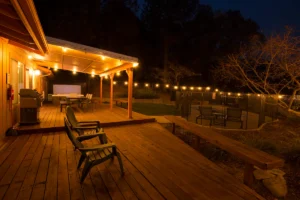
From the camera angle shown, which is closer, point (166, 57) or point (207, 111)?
point (207, 111)

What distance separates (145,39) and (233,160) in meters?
21.8

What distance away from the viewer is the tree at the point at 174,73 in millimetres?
20303

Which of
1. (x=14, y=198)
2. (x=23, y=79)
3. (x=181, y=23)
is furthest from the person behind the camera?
(x=181, y=23)

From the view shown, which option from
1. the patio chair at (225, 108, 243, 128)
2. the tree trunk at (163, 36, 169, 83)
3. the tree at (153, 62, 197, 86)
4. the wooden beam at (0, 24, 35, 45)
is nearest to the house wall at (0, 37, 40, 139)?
the wooden beam at (0, 24, 35, 45)

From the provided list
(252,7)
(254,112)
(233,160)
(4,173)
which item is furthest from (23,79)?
(252,7)

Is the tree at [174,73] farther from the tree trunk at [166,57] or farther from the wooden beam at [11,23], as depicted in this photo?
the wooden beam at [11,23]

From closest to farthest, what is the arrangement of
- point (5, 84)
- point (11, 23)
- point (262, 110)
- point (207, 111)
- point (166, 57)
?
point (11, 23), point (5, 84), point (262, 110), point (207, 111), point (166, 57)

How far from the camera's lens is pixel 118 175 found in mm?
2562

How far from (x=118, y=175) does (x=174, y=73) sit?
64.4 feet

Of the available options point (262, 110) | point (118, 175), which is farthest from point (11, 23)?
point (262, 110)

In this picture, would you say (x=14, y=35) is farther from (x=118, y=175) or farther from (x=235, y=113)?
(x=235, y=113)

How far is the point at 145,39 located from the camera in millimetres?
23828

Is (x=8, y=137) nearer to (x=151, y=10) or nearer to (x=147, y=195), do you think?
(x=147, y=195)

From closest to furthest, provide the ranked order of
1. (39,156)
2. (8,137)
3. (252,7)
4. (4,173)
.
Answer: (4,173), (39,156), (8,137), (252,7)
